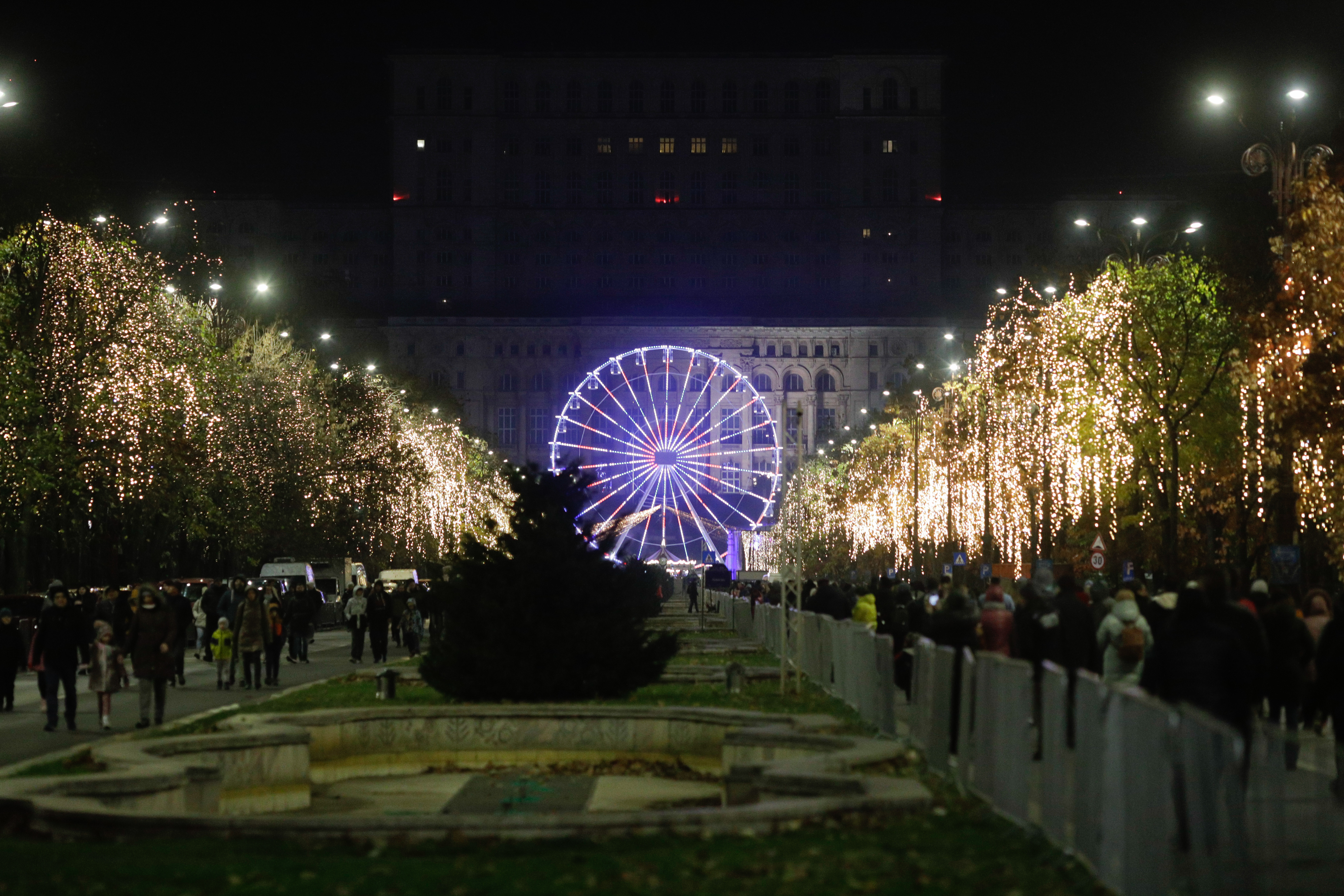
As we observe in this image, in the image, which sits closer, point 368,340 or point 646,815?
point 646,815

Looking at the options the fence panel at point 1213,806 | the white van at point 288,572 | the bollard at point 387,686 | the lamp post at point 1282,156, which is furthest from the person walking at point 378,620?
the fence panel at point 1213,806

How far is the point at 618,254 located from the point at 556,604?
17194 centimetres

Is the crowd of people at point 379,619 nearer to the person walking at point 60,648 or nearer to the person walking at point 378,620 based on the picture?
the person walking at point 378,620

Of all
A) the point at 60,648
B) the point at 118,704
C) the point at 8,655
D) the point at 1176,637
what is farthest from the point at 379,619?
the point at 1176,637

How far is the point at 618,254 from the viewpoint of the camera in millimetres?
194625

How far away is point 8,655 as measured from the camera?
2834cm

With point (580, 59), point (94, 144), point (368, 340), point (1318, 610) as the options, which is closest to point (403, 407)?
point (94, 144)

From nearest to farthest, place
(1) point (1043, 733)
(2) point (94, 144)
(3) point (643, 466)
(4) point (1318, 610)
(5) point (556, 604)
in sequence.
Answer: (1) point (1043, 733)
(4) point (1318, 610)
(5) point (556, 604)
(2) point (94, 144)
(3) point (643, 466)

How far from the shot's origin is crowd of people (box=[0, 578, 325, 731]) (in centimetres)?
2495

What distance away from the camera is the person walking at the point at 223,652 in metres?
33.6

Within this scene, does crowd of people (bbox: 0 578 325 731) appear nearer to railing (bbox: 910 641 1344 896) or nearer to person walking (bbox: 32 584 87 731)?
person walking (bbox: 32 584 87 731)

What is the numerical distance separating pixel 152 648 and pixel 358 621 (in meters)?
19.6

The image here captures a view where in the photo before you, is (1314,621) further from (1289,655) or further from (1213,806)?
(1213,806)

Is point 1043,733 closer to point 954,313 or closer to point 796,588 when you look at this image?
point 796,588
